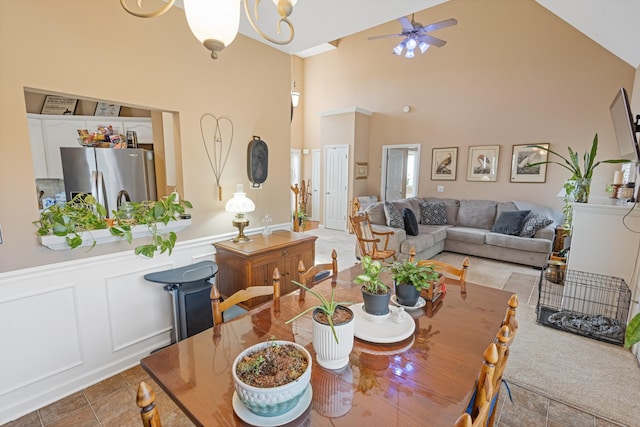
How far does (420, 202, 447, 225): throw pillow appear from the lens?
5.63 meters

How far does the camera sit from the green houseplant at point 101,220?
1.77 meters

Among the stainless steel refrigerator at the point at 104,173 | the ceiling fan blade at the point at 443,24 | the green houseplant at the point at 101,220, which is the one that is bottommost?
the green houseplant at the point at 101,220

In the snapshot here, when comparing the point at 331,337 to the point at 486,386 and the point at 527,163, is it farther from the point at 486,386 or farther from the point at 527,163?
the point at 527,163

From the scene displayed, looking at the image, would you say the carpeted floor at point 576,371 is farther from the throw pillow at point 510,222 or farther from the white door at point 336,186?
the white door at point 336,186

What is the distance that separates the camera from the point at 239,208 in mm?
2621

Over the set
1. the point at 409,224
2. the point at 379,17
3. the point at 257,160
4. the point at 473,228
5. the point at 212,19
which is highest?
the point at 379,17

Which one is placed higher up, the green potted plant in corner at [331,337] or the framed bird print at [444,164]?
the framed bird print at [444,164]

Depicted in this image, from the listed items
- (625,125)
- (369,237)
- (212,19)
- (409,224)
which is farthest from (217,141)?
(625,125)

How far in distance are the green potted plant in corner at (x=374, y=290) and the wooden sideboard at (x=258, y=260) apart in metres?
1.34

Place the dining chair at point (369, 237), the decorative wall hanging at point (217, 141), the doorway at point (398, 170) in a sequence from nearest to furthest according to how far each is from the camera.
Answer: the decorative wall hanging at point (217, 141) < the dining chair at point (369, 237) < the doorway at point (398, 170)

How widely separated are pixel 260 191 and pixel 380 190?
469cm

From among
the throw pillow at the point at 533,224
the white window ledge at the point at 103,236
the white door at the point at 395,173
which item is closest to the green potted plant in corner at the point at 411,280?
the white window ledge at the point at 103,236

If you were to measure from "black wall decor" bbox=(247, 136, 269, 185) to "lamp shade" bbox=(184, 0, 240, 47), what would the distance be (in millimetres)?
1699

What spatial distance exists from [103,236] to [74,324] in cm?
61
